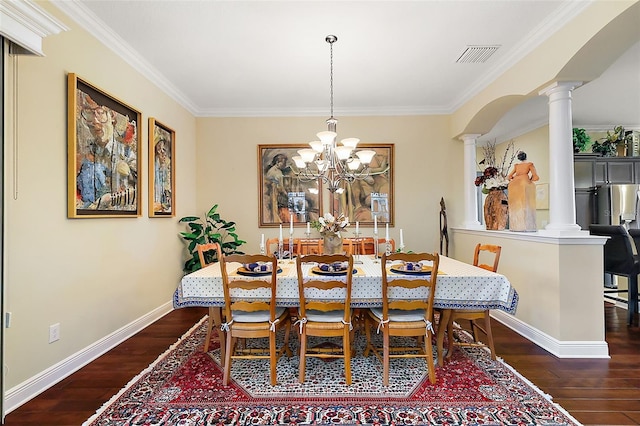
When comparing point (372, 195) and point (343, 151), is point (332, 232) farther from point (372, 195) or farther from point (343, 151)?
point (372, 195)

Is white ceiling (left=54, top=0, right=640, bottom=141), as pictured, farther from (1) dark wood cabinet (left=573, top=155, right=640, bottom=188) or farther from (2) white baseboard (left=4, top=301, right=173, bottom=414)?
(2) white baseboard (left=4, top=301, right=173, bottom=414)

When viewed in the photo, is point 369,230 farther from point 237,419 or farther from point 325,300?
point 237,419

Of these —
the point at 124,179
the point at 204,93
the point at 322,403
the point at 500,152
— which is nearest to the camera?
the point at 322,403

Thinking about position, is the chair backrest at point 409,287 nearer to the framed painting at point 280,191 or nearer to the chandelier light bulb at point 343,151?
the chandelier light bulb at point 343,151

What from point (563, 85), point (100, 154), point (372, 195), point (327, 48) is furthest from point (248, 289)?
point (563, 85)

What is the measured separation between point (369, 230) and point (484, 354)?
243 centimetres

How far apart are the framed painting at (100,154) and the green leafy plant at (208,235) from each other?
1.08 m

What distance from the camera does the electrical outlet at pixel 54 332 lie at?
2361mm

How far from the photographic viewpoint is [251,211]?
199 inches

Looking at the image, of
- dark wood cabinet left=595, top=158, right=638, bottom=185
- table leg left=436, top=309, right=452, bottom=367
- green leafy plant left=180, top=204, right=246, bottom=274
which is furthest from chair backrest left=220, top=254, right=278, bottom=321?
dark wood cabinet left=595, top=158, right=638, bottom=185

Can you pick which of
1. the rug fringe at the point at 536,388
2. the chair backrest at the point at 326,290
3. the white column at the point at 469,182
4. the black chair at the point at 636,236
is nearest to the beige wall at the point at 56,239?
the chair backrest at the point at 326,290

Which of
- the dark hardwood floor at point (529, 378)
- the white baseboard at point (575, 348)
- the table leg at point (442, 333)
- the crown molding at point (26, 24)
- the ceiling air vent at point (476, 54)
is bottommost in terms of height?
the dark hardwood floor at point (529, 378)

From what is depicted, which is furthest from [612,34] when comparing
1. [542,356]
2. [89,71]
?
[89,71]

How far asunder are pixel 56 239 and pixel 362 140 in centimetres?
393
